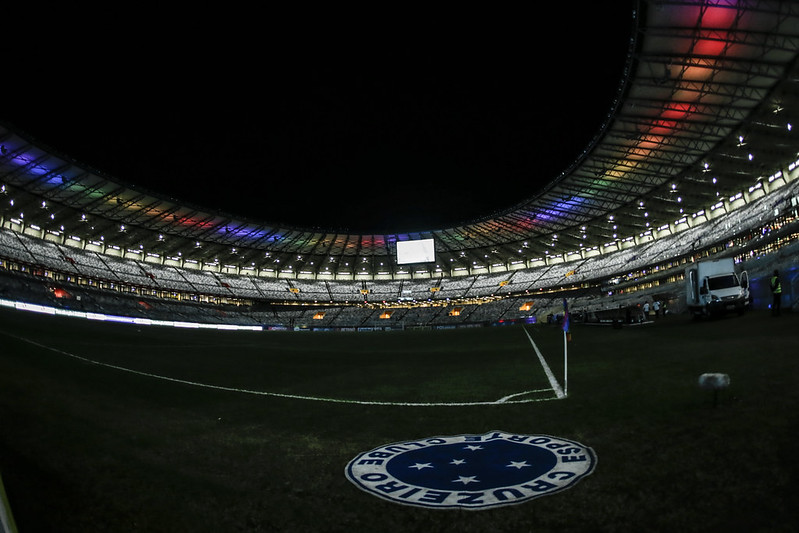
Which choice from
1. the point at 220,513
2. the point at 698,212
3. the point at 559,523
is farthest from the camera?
the point at 698,212

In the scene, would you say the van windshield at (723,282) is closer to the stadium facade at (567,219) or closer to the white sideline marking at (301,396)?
the stadium facade at (567,219)

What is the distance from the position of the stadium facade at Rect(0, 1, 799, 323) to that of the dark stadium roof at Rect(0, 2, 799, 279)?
6.6 inches

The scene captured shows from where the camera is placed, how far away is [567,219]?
6650 centimetres

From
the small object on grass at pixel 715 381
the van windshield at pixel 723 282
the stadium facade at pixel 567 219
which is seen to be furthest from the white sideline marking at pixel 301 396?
the stadium facade at pixel 567 219

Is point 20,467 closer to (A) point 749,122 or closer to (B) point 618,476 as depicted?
(B) point 618,476

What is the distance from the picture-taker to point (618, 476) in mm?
3957

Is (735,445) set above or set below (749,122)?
below

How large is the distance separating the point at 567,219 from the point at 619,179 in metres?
16.3

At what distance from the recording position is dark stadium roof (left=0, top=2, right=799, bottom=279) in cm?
2806

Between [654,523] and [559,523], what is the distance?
59cm

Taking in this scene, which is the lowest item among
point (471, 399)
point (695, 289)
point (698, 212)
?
point (471, 399)

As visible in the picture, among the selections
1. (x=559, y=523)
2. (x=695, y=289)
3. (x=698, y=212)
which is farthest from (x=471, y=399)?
(x=698, y=212)

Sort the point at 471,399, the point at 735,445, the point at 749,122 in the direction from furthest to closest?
the point at 749,122
the point at 471,399
the point at 735,445

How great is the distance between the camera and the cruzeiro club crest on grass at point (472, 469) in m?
3.80
